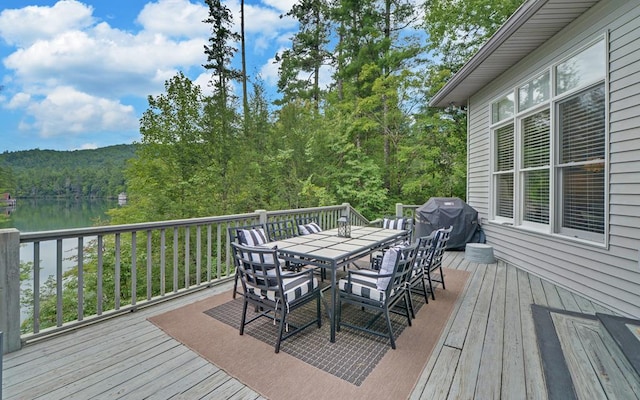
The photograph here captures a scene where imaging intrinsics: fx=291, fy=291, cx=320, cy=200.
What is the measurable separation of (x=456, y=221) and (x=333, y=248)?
413 cm

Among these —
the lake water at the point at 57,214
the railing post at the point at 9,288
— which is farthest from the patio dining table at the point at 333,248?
the lake water at the point at 57,214

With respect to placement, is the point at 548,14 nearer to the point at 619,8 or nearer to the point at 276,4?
the point at 619,8

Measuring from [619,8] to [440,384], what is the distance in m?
4.37

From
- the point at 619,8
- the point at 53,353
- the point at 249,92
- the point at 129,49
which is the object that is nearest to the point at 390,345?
the point at 53,353

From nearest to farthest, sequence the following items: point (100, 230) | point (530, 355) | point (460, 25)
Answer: point (530, 355) < point (100, 230) < point (460, 25)

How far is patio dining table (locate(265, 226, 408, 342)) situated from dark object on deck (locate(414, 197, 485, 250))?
7.83ft

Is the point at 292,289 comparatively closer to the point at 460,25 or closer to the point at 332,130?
the point at 332,130

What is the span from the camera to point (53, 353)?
237 cm

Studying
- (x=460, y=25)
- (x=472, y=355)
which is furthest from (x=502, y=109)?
(x=460, y=25)

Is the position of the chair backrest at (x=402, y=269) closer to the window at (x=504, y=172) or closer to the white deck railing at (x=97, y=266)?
the white deck railing at (x=97, y=266)

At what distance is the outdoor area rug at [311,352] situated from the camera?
6.58ft

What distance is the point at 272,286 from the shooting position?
2.60m

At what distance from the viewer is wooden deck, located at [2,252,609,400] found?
195cm

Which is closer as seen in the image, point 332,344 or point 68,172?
point 332,344
